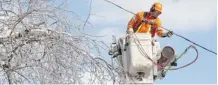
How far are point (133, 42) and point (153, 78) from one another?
1.80 feet

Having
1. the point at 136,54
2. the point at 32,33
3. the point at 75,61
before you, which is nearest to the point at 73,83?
the point at 75,61

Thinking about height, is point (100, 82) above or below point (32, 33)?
below

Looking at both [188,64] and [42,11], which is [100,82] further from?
[188,64]

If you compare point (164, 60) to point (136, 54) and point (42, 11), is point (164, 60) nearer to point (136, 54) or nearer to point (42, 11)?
point (136, 54)

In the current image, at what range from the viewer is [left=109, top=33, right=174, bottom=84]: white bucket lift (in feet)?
22.1

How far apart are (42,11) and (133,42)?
173cm

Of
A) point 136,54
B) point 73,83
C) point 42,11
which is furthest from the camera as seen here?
point 136,54

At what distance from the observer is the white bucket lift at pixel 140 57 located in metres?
6.72

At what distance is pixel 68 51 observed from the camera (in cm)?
512

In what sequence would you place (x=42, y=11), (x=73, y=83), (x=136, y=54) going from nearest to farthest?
(x=73, y=83), (x=42, y=11), (x=136, y=54)

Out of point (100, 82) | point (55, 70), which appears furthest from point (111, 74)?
point (55, 70)

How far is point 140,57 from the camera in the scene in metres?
6.75

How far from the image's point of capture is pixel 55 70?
5094mm

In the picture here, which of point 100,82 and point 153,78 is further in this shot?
point 153,78
